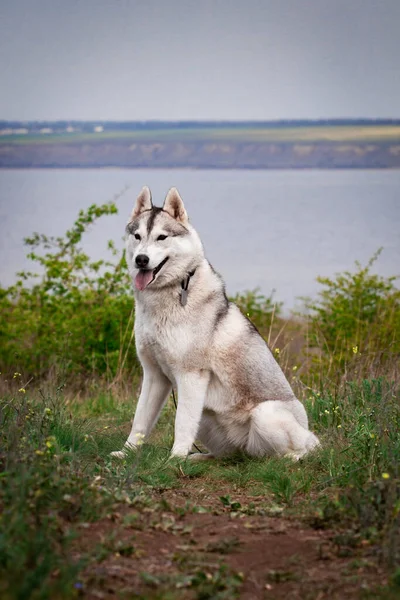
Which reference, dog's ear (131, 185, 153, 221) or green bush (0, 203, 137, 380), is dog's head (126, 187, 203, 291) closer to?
dog's ear (131, 185, 153, 221)

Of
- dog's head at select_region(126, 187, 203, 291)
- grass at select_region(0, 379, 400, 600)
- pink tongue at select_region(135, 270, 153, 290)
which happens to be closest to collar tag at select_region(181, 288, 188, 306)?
dog's head at select_region(126, 187, 203, 291)

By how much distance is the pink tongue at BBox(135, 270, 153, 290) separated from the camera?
5.94m

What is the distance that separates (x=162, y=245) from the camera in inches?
234

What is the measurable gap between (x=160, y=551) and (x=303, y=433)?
2.28 meters

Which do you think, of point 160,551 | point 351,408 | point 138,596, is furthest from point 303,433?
point 138,596

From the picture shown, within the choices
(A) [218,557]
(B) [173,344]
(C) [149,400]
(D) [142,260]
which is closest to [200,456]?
(C) [149,400]

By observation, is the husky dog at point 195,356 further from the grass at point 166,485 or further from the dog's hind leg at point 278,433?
the grass at point 166,485

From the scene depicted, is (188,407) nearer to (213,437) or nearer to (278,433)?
(213,437)

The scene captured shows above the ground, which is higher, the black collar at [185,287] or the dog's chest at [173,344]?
the black collar at [185,287]

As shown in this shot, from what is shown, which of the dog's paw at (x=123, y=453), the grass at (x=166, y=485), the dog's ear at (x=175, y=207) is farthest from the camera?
the dog's ear at (x=175, y=207)

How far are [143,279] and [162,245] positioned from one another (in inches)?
11.9

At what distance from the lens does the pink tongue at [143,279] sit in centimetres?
594

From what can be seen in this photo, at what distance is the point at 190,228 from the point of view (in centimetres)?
618

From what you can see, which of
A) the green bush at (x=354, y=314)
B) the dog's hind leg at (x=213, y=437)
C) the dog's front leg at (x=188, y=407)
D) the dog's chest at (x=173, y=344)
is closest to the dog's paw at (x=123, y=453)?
the dog's front leg at (x=188, y=407)
